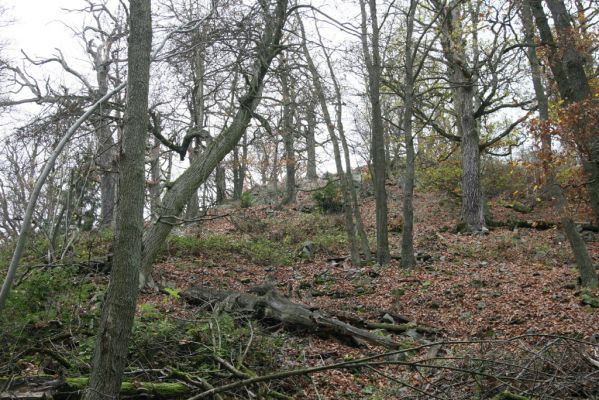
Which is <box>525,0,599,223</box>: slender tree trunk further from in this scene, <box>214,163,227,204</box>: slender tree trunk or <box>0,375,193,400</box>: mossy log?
<box>0,375,193,400</box>: mossy log

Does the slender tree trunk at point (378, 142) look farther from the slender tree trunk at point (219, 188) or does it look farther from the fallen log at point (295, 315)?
the fallen log at point (295, 315)

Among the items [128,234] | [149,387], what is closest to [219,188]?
[149,387]

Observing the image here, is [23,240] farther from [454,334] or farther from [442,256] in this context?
[442,256]

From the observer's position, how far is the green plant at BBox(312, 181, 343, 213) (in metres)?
19.7

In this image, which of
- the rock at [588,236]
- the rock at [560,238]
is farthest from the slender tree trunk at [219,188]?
the rock at [588,236]

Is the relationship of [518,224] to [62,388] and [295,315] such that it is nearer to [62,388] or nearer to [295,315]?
[295,315]

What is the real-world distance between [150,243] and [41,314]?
10.4 feet

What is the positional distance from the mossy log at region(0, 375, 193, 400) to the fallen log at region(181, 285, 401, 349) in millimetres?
2338

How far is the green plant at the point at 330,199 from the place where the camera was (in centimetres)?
1966

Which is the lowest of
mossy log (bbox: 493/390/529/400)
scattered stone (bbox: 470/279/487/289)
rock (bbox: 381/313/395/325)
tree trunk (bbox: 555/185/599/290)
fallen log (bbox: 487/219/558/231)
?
mossy log (bbox: 493/390/529/400)

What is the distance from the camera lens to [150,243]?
8.96 m

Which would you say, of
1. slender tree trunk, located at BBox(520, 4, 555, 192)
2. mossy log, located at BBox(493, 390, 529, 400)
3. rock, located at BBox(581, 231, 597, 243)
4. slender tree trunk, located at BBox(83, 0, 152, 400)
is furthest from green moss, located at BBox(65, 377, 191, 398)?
rock, located at BBox(581, 231, 597, 243)

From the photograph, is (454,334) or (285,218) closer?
(454,334)

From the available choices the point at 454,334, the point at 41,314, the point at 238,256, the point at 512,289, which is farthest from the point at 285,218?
the point at 41,314
